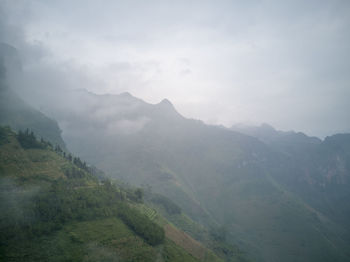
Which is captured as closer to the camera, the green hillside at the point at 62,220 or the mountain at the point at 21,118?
Answer: the green hillside at the point at 62,220

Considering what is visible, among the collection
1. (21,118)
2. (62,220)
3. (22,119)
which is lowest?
(62,220)

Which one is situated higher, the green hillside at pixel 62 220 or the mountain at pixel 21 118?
the mountain at pixel 21 118

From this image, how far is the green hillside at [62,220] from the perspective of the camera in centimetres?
4153

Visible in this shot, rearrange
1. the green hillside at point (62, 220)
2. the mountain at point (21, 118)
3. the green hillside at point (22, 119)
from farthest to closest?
the mountain at point (21, 118) < the green hillside at point (22, 119) < the green hillside at point (62, 220)

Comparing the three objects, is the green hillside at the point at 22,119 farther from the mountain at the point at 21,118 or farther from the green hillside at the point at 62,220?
the green hillside at the point at 62,220

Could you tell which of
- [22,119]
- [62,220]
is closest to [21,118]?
[22,119]

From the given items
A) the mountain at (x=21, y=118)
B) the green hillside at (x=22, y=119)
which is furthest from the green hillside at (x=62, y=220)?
the mountain at (x=21, y=118)

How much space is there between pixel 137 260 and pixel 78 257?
12416mm

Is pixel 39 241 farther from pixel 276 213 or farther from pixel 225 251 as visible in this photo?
pixel 276 213

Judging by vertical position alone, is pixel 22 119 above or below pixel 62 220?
above

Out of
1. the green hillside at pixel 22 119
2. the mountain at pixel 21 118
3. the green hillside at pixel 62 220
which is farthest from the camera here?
the mountain at pixel 21 118

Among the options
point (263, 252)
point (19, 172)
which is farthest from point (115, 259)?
point (263, 252)

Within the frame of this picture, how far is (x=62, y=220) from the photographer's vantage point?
50.0 meters

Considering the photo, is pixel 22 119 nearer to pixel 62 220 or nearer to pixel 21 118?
pixel 21 118
